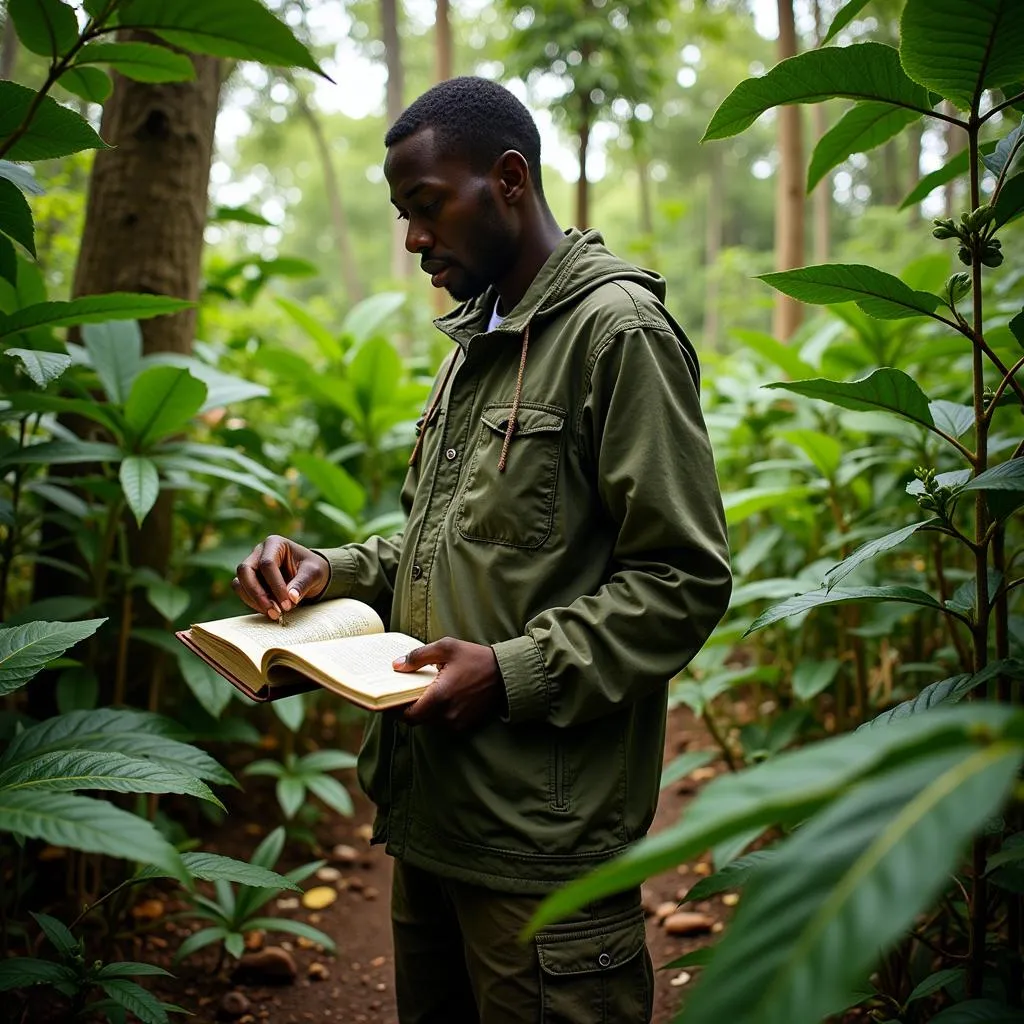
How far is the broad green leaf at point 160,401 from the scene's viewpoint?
6.51ft

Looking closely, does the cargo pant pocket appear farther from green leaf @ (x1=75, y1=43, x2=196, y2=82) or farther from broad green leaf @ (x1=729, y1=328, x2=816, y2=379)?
broad green leaf @ (x1=729, y1=328, x2=816, y2=379)

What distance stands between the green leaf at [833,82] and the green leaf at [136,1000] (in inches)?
64.8

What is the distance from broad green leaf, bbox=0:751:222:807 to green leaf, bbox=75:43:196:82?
109 cm

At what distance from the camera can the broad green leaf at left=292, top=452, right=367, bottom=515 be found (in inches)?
106

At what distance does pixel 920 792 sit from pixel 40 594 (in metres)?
2.42

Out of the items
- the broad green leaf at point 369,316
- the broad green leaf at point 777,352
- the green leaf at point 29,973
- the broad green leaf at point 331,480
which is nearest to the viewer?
the green leaf at point 29,973

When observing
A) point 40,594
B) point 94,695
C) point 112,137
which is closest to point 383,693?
point 94,695

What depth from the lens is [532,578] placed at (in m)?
1.38

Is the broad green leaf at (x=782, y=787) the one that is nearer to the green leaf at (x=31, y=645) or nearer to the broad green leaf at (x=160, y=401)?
the green leaf at (x=31, y=645)

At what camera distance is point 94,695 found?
2133 mm

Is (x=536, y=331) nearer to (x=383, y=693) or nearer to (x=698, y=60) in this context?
(x=383, y=693)

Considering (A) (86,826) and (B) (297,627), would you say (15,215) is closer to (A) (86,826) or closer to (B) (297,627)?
(B) (297,627)

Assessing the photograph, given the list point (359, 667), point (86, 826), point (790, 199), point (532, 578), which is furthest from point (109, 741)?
point (790, 199)

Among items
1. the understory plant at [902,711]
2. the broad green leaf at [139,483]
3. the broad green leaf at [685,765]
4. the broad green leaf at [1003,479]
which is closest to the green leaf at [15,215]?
the broad green leaf at [139,483]
